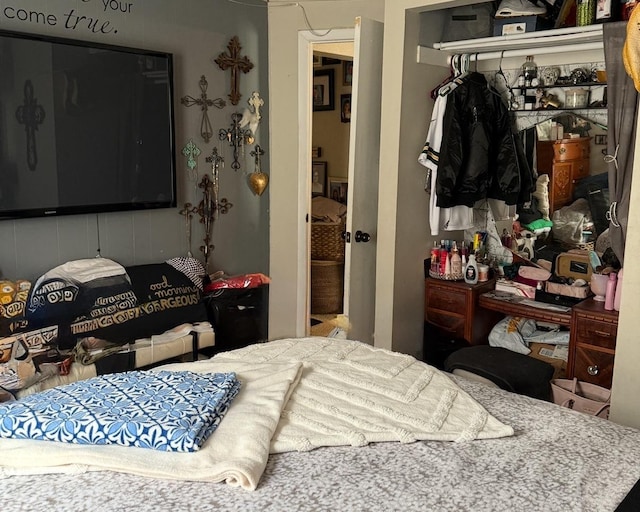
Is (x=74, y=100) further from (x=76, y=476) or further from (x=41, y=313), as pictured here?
(x=76, y=476)

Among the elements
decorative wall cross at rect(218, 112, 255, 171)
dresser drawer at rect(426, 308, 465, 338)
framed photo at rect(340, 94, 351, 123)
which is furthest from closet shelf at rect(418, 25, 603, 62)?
framed photo at rect(340, 94, 351, 123)

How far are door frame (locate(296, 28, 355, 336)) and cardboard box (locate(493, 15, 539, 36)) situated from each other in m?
0.83

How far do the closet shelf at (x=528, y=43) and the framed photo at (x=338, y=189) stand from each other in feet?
5.99

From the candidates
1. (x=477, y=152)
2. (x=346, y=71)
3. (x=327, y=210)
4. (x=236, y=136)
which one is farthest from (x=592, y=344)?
(x=346, y=71)

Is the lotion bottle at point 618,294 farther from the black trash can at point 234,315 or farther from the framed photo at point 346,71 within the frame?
the framed photo at point 346,71

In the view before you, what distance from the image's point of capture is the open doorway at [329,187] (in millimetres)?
4816

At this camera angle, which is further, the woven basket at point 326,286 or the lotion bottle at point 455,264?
the woven basket at point 326,286

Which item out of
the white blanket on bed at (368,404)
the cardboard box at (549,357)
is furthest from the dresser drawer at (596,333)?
the white blanket on bed at (368,404)

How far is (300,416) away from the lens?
1.70m

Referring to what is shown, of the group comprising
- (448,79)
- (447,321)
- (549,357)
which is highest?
(448,79)

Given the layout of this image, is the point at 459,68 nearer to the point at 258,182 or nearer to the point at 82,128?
the point at 258,182

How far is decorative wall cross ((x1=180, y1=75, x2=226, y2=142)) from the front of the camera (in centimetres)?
351

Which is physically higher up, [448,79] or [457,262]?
[448,79]

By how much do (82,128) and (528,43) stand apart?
7.34 feet
